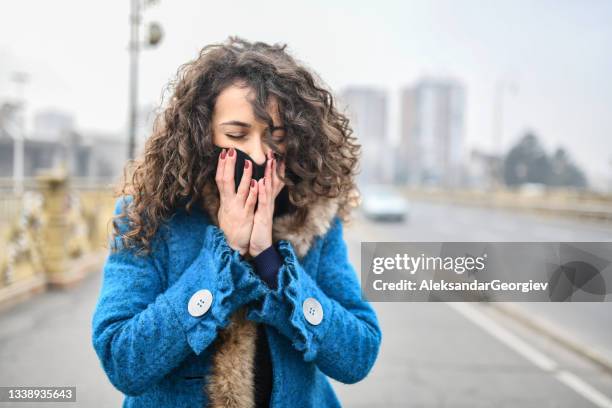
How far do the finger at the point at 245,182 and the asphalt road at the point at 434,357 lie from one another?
2630 mm

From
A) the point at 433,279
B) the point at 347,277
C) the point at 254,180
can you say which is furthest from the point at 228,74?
the point at 433,279

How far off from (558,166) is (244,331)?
4253 centimetres

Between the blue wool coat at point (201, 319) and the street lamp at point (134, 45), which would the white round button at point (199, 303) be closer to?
the blue wool coat at point (201, 319)

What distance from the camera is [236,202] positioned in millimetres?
1264

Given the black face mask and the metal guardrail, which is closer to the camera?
the black face mask

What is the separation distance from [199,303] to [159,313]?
0.32ft

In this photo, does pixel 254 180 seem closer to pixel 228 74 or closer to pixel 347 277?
pixel 228 74

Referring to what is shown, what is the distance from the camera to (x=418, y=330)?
5352 mm

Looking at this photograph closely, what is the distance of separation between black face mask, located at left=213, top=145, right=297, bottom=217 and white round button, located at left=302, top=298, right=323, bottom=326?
281 mm

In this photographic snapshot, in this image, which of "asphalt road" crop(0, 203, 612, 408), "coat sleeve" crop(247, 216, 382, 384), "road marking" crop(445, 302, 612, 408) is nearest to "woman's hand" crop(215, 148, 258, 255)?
"coat sleeve" crop(247, 216, 382, 384)

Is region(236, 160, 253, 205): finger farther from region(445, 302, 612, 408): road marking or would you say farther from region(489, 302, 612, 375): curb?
region(489, 302, 612, 375): curb

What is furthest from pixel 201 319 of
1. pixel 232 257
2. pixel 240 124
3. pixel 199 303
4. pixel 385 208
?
pixel 385 208

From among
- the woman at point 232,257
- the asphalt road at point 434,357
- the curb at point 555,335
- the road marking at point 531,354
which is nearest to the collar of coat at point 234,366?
the woman at point 232,257

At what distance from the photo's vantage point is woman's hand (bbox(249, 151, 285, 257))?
4.11 feet
